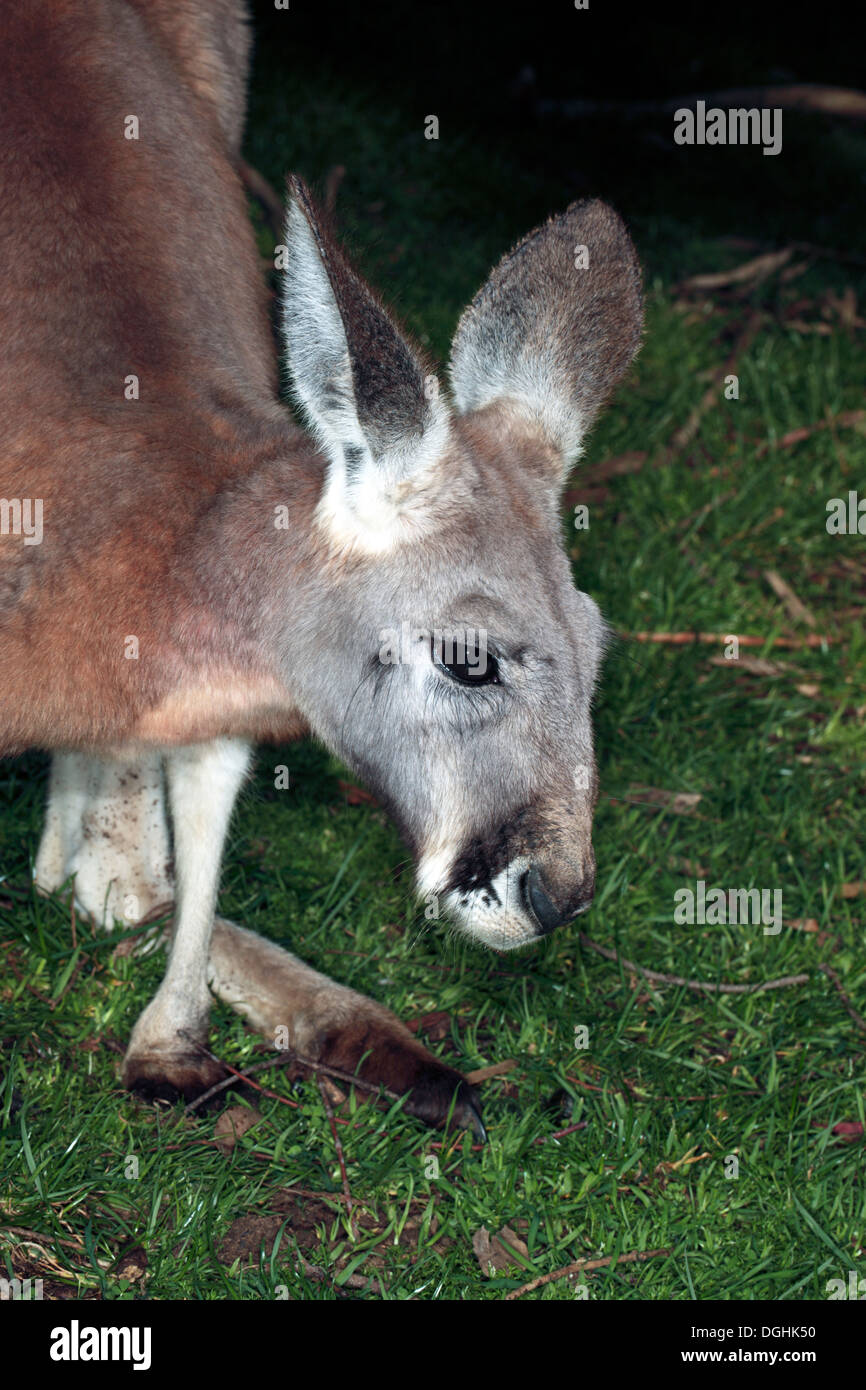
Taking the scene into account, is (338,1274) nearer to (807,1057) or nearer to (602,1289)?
(602,1289)

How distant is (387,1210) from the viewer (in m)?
2.96

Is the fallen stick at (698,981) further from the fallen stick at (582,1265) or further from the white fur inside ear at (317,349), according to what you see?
the white fur inside ear at (317,349)

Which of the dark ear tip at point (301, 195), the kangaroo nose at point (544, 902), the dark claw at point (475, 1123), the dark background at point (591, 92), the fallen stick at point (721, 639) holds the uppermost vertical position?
the dark background at point (591, 92)

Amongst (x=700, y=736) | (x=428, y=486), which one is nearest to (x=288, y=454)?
(x=428, y=486)

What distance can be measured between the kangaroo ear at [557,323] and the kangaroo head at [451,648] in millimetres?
202

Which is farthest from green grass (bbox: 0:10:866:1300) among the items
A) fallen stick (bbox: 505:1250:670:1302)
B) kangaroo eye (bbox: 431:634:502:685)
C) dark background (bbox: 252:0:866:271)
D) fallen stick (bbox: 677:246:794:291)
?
dark background (bbox: 252:0:866:271)

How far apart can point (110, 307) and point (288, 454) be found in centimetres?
44

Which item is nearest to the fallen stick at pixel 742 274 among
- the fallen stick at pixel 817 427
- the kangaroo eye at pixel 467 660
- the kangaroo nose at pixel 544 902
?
the fallen stick at pixel 817 427

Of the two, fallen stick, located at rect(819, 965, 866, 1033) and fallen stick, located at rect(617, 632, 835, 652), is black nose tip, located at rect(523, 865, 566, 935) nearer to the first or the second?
fallen stick, located at rect(819, 965, 866, 1033)

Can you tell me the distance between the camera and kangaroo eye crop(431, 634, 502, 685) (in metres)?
2.63

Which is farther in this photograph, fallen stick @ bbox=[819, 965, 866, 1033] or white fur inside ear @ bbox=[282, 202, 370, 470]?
fallen stick @ bbox=[819, 965, 866, 1033]

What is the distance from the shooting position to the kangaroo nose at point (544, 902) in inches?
104

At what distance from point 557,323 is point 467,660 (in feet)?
2.44

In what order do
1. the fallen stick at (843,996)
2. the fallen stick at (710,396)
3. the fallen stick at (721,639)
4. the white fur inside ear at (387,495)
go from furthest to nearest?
the fallen stick at (710,396)
the fallen stick at (721,639)
the fallen stick at (843,996)
the white fur inside ear at (387,495)
